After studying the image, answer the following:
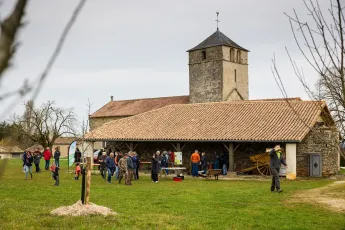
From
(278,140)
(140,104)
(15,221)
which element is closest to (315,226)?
(15,221)

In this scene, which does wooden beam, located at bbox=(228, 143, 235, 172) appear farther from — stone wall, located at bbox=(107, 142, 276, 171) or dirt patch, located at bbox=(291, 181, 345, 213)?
dirt patch, located at bbox=(291, 181, 345, 213)

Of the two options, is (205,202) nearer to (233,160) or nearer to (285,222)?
(285,222)

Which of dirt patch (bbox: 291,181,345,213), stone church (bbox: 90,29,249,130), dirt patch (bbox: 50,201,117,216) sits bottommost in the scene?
dirt patch (bbox: 291,181,345,213)

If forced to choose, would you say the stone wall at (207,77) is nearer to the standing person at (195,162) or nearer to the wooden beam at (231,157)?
the wooden beam at (231,157)

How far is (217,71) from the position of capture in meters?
46.4

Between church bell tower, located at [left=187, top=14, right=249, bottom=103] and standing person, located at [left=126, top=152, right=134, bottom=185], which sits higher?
church bell tower, located at [left=187, top=14, right=249, bottom=103]

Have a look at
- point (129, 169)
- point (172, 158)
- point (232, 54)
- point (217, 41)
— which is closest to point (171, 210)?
point (129, 169)

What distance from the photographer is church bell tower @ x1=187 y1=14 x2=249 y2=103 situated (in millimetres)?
46219

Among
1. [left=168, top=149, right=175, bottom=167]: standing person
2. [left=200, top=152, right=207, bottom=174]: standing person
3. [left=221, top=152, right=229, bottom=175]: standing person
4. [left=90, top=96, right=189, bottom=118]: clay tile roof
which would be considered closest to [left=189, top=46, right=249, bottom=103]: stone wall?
[left=90, top=96, right=189, bottom=118]: clay tile roof

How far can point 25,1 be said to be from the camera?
1718 millimetres

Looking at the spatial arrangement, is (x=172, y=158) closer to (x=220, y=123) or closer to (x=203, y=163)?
(x=203, y=163)

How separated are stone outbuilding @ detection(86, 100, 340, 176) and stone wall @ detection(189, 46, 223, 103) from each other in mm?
14403

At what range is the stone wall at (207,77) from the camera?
46.2 meters

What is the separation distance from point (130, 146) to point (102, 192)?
12.9m
